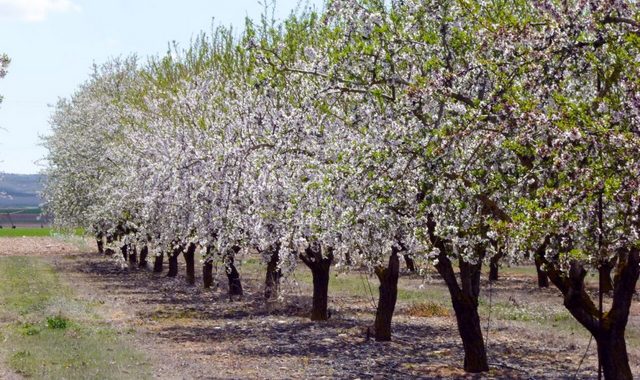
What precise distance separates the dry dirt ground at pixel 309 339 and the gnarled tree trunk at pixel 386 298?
0.39 m

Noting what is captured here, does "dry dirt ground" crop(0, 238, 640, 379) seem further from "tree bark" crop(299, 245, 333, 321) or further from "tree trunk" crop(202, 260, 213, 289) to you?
"tree trunk" crop(202, 260, 213, 289)

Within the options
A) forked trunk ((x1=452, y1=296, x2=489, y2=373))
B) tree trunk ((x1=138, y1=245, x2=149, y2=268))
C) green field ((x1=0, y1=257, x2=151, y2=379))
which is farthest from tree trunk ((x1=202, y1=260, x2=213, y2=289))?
forked trunk ((x1=452, y1=296, x2=489, y2=373))

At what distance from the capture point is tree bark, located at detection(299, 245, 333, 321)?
104 ft

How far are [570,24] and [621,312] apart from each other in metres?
5.77

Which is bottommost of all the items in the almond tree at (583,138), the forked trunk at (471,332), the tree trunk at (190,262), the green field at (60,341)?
the green field at (60,341)

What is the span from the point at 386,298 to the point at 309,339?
264cm

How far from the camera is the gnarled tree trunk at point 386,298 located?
27.0 m

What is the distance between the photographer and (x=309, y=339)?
1119 inches

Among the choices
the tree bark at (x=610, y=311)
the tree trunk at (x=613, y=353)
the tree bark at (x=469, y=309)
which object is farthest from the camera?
the tree bark at (x=469, y=309)

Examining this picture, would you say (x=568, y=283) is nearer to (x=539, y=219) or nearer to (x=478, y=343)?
(x=539, y=219)

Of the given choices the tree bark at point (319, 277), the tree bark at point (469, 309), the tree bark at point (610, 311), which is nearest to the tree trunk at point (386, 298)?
the tree bark at point (319, 277)

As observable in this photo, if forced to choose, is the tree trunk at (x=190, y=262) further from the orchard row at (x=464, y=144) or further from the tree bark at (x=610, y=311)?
the tree bark at (x=610, y=311)

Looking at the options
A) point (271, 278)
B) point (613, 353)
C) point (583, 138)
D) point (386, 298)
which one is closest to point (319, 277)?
point (386, 298)

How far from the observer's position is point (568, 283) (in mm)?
16109
